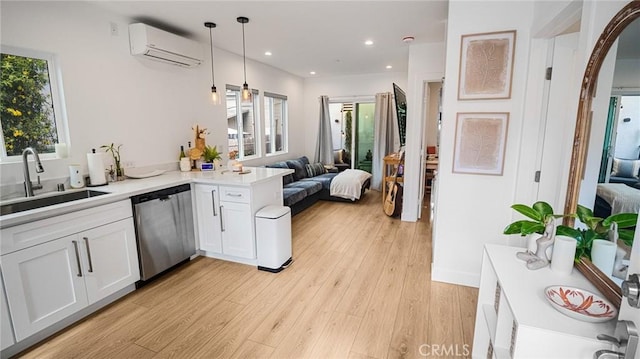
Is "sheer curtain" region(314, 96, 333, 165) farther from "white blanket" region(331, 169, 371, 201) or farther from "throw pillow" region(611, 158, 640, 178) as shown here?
"throw pillow" region(611, 158, 640, 178)

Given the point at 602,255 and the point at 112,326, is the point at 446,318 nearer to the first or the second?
the point at 602,255

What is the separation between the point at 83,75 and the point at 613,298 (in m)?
3.90

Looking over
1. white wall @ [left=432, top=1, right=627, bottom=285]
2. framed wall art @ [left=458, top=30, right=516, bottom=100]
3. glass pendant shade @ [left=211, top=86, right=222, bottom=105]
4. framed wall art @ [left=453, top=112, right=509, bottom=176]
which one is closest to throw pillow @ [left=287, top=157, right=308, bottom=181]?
glass pendant shade @ [left=211, top=86, right=222, bottom=105]

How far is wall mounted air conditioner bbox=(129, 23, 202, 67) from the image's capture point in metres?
2.97

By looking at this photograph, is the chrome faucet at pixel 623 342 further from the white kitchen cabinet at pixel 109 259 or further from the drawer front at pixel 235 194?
the white kitchen cabinet at pixel 109 259

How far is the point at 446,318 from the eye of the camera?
7.33 feet

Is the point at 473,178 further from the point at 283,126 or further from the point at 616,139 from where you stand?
the point at 283,126

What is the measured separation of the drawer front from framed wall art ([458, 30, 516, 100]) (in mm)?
2144

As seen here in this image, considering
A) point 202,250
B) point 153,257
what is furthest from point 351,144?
point 153,257

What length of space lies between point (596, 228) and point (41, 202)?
142 inches

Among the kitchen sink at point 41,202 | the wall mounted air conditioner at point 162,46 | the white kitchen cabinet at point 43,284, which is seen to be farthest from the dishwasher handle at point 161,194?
the wall mounted air conditioner at point 162,46

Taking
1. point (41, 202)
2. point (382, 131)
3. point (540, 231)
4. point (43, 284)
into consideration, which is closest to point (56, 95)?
point (41, 202)

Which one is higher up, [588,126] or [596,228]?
[588,126]

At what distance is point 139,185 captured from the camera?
2.69 m
